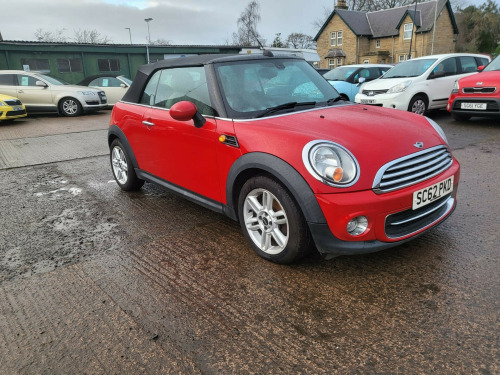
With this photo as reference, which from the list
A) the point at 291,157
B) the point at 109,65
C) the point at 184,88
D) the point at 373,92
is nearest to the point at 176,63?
the point at 184,88

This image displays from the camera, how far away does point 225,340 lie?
7.07 feet

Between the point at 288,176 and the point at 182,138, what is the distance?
1.29 metres

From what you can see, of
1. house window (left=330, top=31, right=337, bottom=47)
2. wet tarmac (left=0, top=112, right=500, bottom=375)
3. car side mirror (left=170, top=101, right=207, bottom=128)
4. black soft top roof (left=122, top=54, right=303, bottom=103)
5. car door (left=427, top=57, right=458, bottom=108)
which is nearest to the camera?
wet tarmac (left=0, top=112, right=500, bottom=375)

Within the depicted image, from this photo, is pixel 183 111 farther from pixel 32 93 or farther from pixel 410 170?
pixel 32 93

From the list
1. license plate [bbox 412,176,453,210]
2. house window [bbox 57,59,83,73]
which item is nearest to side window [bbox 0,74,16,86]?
house window [bbox 57,59,83,73]

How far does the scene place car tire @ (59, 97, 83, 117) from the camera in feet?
45.3

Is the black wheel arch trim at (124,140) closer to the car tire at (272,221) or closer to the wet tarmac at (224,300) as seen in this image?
the wet tarmac at (224,300)

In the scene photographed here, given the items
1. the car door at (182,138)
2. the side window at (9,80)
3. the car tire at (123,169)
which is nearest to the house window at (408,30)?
the side window at (9,80)

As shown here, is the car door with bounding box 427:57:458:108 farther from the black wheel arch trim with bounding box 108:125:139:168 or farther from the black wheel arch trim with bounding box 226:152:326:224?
the black wheel arch trim with bounding box 226:152:326:224

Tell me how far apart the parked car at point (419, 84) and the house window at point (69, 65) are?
21.9 meters

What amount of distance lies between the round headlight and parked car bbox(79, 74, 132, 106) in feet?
48.1

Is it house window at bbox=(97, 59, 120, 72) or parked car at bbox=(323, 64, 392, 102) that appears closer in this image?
parked car at bbox=(323, 64, 392, 102)

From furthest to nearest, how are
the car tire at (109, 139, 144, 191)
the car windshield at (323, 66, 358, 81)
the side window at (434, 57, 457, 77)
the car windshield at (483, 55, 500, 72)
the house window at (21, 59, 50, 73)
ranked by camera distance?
the house window at (21, 59, 50, 73), the car windshield at (323, 66, 358, 81), the side window at (434, 57, 457, 77), the car windshield at (483, 55, 500, 72), the car tire at (109, 139, 144, 191)

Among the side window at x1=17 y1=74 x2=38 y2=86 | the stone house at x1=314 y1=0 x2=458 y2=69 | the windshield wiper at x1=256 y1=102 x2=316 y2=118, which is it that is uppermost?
the stone house at x1=314 y1=0 x2=458 y2=69
